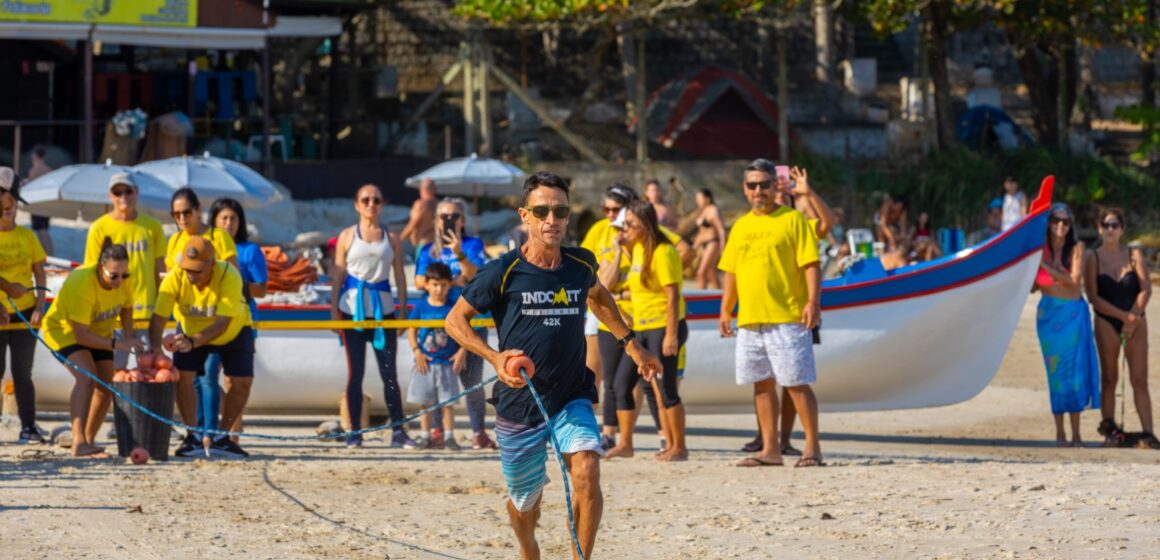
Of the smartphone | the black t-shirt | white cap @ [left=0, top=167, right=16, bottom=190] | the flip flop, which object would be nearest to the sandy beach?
the flip flop

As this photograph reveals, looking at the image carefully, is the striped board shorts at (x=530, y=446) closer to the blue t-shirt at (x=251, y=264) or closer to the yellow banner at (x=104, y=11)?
the blue t-shirt at (x=251, y=264)

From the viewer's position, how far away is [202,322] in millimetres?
11102

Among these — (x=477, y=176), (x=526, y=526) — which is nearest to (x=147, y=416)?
(x=526, y=526)

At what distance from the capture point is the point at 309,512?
9.39 metres

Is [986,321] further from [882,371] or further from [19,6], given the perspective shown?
[19,6]

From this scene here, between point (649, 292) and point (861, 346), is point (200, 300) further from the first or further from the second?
point (861, 346)

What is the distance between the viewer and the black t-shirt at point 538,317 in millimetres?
7227

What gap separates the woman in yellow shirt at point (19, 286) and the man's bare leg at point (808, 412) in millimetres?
4651

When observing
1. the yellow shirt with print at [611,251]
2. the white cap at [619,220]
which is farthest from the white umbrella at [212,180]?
the white cap at [619,220]

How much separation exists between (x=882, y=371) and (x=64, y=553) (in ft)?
22.8

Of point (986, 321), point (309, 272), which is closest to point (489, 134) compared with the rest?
point (309, 272)

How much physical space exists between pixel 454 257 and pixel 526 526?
5.11 m

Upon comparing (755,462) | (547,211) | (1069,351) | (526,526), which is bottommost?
(755,462)

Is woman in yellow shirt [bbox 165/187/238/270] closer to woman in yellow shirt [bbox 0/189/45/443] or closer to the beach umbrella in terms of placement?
woman in yellow shirt [bbox 0/189/45/443]
